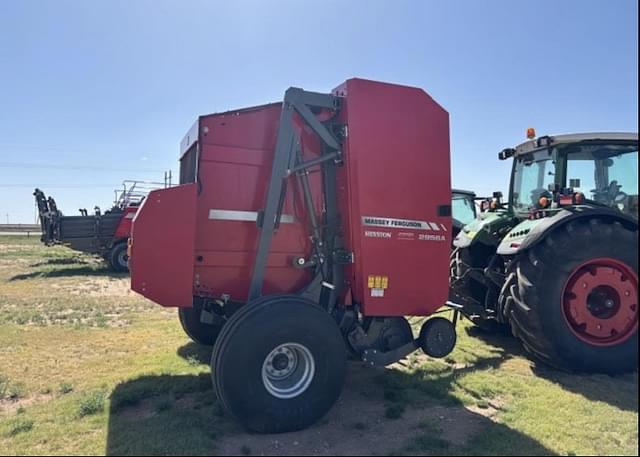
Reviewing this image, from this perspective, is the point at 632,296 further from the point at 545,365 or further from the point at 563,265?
the point at 545,365

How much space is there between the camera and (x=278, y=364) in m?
3.61

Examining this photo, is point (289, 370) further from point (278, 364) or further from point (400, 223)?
point (400, 223)

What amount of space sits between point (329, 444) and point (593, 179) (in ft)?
14.2

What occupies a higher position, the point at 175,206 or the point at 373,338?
the point at 175,206

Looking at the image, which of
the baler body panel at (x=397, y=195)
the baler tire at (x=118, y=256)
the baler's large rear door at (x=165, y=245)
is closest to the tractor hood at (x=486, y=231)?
the baler body panel at (x=397, y=195)

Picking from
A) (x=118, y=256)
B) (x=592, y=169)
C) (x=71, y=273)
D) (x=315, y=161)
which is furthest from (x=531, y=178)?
(x=71, y=273)

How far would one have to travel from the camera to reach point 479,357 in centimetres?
532

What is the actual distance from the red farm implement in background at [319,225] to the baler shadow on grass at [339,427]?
12.6 inches

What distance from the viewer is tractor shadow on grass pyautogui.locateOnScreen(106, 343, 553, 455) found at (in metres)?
3.17

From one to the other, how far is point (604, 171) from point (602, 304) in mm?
1759

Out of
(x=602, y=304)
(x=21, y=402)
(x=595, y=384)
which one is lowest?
(x=21, y=402)

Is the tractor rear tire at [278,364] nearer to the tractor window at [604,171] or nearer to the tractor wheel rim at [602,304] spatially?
the tractor wheel rim at [602,304]

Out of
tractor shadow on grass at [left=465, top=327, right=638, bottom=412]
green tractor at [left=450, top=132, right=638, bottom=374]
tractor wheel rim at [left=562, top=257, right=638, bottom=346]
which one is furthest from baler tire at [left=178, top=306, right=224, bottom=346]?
tractor wheel rim at [left=562, top=257, right=638, bottom=346]

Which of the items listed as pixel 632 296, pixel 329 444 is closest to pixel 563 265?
pixel 632 296
